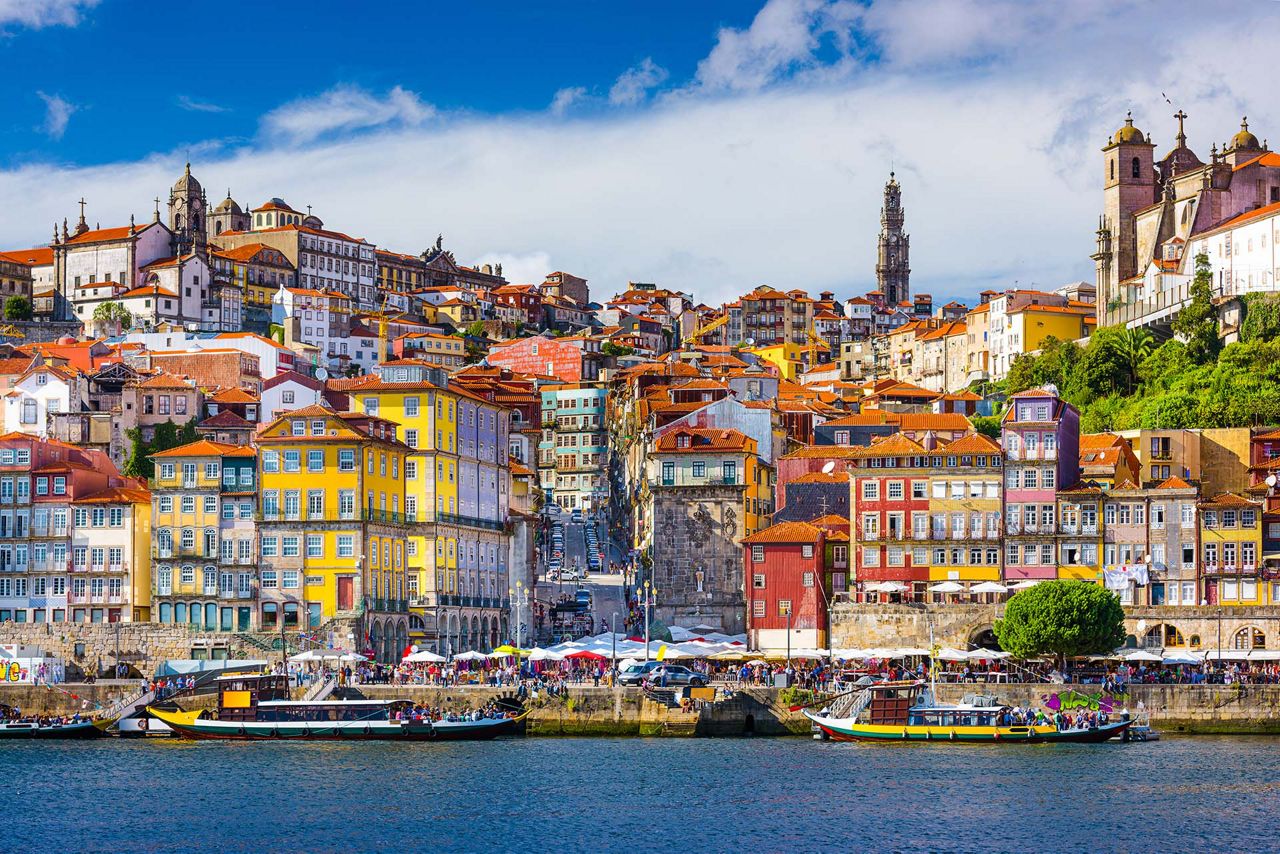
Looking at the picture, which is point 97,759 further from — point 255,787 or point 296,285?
point 296,285

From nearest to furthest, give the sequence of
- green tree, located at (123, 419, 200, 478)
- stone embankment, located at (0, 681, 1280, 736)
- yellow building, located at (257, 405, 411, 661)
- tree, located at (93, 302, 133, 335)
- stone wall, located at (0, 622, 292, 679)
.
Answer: stone embankment, located at (0, 681, 1280, 736)
stone wall, located at (0, 622, 292, 679)
yellow building, located at (257, 405, 411, 661)
green tree, located at (123, 419, 200, 478)
tree, located at (93, 302, 133, 335)

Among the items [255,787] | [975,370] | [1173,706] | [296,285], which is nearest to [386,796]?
[255,787]

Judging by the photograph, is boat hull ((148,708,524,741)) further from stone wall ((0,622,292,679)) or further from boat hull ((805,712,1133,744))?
boat hull ((805,712,1133,744))

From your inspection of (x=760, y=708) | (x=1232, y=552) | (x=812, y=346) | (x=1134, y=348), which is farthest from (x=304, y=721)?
(x=812, y=346)

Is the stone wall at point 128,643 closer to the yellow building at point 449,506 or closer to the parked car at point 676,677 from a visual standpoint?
the yellow building at point 449,506

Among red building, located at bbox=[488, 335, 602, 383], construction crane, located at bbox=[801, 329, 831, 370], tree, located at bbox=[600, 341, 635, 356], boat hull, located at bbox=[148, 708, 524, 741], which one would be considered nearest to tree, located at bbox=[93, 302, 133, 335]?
red building, located at bbox=[488, 335, 602, 383]

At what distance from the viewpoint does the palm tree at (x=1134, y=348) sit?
11975 cm

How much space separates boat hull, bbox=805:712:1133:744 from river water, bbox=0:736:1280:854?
46cm

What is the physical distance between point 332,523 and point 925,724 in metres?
25.7

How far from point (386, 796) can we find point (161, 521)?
31.4 metres

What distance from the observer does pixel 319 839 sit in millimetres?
52625

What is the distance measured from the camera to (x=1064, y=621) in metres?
76.3

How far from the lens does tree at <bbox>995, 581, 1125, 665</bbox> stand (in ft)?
251

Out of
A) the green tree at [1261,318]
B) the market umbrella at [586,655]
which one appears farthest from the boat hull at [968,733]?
the green tree at [1261,318]
